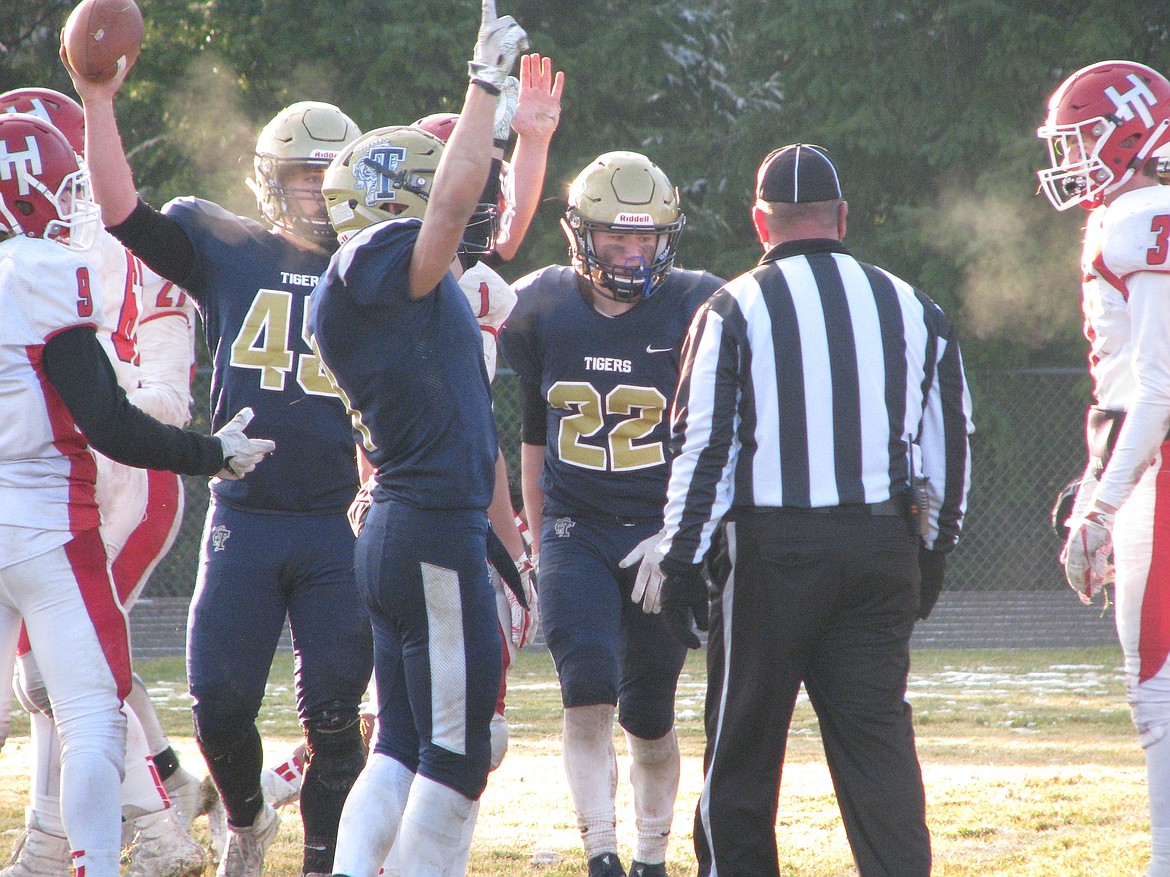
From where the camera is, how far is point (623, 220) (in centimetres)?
458

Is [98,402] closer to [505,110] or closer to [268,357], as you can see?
[268,357]

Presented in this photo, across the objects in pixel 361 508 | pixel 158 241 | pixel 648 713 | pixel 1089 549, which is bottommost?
pixel 648 713

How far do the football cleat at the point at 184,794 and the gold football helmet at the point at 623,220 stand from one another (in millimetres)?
2241

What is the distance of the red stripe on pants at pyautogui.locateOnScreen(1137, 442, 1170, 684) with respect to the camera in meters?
3.72

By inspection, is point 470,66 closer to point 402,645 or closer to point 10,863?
point 402,645

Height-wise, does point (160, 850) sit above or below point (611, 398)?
below

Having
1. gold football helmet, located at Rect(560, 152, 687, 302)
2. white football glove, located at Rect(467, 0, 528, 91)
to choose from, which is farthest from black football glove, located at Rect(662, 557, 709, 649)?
gold football helmet, located at Rect(560, 152, 687, 302)

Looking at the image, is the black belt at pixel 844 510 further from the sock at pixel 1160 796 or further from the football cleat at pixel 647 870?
the football cleat at pixel 647 870

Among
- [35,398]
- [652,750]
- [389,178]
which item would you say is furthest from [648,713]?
[35,398]

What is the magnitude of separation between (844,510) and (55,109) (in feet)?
10.5

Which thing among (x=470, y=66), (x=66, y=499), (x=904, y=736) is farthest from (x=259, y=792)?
(x=470, y=66)

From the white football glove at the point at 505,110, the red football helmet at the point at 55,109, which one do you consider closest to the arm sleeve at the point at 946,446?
the white football glove at the point at 505,110

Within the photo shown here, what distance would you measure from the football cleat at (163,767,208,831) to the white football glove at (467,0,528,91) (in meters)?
2.97

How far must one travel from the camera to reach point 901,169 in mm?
16344
